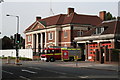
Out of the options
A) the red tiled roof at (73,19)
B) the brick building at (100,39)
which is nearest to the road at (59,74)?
the brick building at (100,39)

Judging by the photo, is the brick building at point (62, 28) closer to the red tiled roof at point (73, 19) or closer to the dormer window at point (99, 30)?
the red tiled roof at point (73, 19)

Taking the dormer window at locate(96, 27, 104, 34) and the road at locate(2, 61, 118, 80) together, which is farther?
the dormer window at locate(96, 27, 104, 34)

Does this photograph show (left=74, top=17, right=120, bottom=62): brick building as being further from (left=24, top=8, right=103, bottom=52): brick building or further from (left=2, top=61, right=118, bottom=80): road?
(left=2, top=61, right=118, bottom=80): road

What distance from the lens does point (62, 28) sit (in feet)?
234

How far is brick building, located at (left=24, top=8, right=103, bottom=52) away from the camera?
223 ft

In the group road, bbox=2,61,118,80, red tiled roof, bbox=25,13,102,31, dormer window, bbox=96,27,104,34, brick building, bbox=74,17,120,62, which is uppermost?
red tiled roof, bbox=25,13,102,31

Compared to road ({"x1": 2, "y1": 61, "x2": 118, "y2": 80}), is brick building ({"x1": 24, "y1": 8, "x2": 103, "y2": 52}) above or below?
above

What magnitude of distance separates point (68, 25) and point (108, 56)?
30574 millimetres

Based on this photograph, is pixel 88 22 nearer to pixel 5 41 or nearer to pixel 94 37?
pixel 94 37

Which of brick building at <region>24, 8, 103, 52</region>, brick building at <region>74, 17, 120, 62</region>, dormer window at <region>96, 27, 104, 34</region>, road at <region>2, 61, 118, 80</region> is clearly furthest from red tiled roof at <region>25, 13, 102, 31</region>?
road at <region>2, 61, 118, 80</region>

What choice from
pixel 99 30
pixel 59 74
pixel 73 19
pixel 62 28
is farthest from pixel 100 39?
pixel 59 74

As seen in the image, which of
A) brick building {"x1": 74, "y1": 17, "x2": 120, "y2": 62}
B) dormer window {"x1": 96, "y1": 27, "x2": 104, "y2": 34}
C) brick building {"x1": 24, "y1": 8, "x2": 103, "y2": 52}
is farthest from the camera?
brick building {"x1": 24, "y1": 8, "x2": 103, "y2": 52}

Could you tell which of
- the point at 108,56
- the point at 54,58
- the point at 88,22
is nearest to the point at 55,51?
the point at 54,58

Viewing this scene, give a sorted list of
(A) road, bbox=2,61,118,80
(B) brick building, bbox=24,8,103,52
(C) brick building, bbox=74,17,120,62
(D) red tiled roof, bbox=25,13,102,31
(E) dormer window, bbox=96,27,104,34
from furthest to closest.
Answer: (D) red tiled roof, bbox=25,13,102,31, (B) brick building, bbox=24,8,103,52, (E) dormer window, bbox=96,27,104,34, (C) brick building, bbox=74,17,120,62, (A) road, bbox=2,61,118,80
